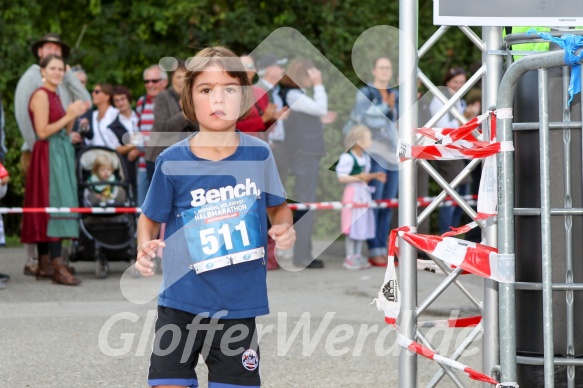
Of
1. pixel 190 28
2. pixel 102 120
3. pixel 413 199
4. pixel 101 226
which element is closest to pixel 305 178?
pixel 102 120

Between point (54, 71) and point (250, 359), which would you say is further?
point (54, 71)

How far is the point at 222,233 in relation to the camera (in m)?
4.75

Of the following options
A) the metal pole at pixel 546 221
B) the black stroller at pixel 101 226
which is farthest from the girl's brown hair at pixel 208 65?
the black stroller at pixel 101 226

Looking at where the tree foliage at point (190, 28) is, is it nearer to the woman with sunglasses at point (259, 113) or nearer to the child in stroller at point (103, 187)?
the woman with sunglasses at point (259, 113)

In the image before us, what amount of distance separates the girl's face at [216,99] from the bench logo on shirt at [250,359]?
0.90 metres

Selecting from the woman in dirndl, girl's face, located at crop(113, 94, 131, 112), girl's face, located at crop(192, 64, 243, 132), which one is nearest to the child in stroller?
girl's face, located at crop(113, 94, 131, 112)

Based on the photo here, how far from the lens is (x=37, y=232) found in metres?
10.8

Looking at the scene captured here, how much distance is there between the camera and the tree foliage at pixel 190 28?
61.7 feet

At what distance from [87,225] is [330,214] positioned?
17.3 ft

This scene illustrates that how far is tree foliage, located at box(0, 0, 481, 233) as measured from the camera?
1880cm

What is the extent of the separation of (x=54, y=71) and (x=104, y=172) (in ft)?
3.91

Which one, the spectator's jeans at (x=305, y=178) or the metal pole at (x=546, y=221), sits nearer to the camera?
the metal pole at (x=546, y=221)

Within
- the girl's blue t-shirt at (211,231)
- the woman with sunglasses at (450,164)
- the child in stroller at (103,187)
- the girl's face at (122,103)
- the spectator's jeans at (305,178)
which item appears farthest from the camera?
the woman with sunglasses at (450,164)

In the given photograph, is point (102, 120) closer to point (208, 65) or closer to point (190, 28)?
point (190, 28)
